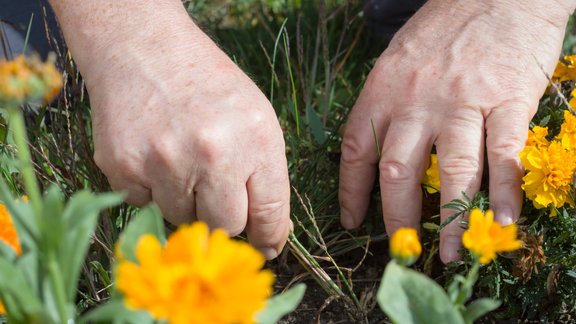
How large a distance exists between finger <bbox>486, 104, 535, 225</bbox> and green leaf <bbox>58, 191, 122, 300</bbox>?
2.39 feet

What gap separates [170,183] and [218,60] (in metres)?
0.23

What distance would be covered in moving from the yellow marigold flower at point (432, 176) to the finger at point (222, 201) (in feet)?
1.24

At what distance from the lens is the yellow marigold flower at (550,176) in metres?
1.10

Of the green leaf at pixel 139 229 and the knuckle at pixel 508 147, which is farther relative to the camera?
the knuckle at pixel 508 147

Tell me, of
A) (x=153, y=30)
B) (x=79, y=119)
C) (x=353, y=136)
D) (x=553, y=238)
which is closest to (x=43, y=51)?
(x=79, y=119)

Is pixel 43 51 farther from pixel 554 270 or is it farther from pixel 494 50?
pixel 554 270

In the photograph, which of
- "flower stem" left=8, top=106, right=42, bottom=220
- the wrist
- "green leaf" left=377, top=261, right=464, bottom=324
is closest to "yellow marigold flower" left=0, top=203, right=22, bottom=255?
"flower stem" left=8, top=106, right=42, bottom=220

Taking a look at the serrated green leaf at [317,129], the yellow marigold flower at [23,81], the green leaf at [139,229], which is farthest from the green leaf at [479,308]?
the serrated green leaf at [317,129]

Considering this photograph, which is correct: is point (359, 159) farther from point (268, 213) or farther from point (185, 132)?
point (185, 132)

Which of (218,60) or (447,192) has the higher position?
(218,60)

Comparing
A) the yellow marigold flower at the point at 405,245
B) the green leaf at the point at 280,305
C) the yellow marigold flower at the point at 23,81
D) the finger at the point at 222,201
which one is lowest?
the finger at the point at 222,201

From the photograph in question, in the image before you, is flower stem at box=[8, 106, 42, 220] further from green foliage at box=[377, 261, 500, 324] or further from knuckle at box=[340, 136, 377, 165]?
knuckle at box=[340, 136, 377, 165]

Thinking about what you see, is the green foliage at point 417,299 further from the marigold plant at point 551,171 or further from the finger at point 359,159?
the finger at point 359,159

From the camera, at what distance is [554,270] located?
1.10m
